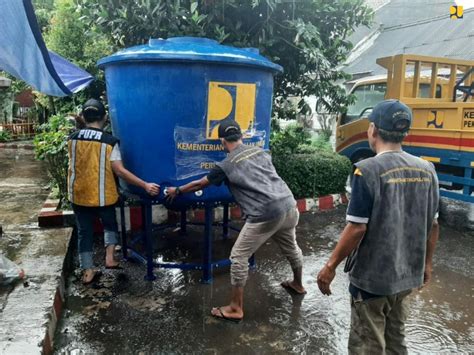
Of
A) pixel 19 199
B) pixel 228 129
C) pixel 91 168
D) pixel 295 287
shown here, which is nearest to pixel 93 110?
pixel 91 168

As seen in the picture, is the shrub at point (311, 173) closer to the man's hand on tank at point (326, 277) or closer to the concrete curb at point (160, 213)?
the concrete curb at point (160, 213)

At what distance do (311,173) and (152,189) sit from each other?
141 inches

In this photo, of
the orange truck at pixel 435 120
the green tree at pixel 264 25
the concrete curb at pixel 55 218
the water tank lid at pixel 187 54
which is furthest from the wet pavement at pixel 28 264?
the orange truck at pixel 435 120

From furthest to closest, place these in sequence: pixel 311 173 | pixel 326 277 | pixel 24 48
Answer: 1. pixel 311 173
2. pixel 24 48
3. pixel 326 277

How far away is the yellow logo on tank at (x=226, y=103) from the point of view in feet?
10.9

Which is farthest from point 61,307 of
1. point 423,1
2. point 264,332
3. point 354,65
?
point 423,1

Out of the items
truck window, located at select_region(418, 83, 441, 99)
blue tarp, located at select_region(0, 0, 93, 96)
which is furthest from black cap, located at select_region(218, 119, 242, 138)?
truck window, located at select_region(418, 83, 441, 99)

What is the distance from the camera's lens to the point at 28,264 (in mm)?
3621

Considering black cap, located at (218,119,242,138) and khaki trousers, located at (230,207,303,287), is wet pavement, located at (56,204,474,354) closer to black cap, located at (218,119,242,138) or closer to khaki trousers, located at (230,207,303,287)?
khaki trousers, located at (230,207,303,287)

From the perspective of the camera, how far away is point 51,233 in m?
4.41

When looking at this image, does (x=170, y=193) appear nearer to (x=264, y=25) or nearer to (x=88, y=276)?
(x=88, y=276)

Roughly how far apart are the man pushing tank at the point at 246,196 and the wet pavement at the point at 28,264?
1.27 m

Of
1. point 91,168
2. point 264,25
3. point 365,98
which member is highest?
point 264,25

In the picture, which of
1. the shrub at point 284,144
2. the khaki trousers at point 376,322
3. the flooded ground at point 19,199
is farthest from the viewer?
the shrub at point 284,144
